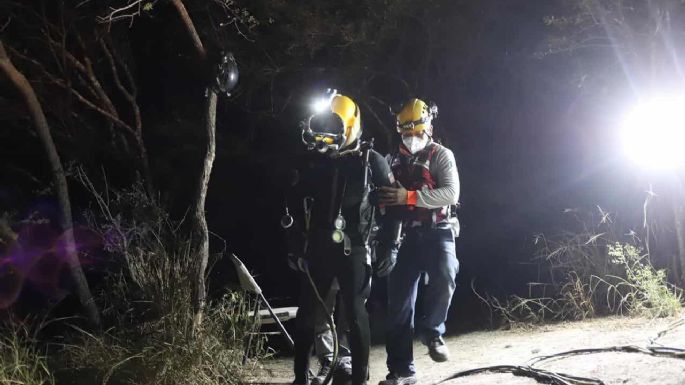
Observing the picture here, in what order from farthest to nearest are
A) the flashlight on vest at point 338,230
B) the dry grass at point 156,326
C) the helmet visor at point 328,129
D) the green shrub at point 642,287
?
the green shrub at point 642,287
the dry grass at point 156,326
the helmet visor at point 328,129
the flashlight on vest at point 338,230

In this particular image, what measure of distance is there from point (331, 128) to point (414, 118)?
0.72 meters

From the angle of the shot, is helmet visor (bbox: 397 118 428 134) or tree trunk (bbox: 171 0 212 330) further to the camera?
tree trunk (bbox: 171 0 212 330)

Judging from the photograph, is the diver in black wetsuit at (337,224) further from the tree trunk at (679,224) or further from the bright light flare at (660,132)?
the tree trunk at (679,224)

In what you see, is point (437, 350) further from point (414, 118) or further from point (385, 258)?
point (414, 118)

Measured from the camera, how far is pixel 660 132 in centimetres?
661

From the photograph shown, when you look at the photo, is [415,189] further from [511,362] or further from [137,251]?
[137,251]

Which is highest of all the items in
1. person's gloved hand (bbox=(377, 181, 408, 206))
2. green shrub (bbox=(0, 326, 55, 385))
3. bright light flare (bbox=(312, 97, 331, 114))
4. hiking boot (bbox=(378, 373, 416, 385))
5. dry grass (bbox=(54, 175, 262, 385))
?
bright light flare (bbox=(312, 97, 331, 114))

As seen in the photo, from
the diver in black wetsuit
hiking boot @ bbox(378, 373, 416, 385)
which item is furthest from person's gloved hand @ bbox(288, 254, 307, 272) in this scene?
hiking boot @ bbox(378, 373, 416, 385)

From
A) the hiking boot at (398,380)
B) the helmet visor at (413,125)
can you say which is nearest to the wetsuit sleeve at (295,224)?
the helmet visor at (413,125)

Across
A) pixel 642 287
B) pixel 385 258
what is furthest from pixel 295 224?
pixel 642 287

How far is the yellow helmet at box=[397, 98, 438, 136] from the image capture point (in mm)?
4844

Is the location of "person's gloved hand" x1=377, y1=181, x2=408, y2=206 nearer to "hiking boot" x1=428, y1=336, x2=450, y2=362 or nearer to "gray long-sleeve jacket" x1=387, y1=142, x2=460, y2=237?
"gray long-sleeve jacket" x1=387, y1=142, x2=460, y2=237

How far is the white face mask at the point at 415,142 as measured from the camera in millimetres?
4879

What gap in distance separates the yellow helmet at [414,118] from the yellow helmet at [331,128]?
453 millimetres
